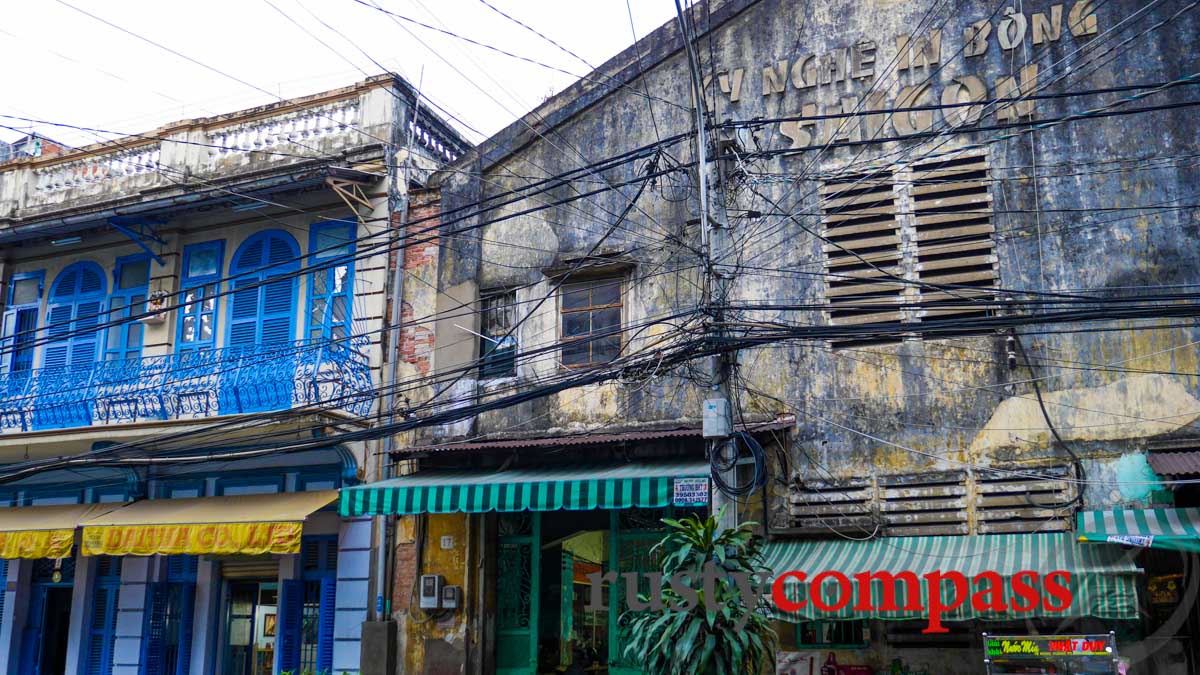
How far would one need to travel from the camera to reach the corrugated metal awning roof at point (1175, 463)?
10.5 metres

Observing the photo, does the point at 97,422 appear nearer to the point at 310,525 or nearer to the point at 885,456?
the point at 310,525

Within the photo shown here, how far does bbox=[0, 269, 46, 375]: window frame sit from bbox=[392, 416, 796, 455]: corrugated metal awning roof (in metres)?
8.27

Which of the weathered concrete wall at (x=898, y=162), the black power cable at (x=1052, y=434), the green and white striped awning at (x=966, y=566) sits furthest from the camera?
the weathered concrete wall at (x=898, y=162)

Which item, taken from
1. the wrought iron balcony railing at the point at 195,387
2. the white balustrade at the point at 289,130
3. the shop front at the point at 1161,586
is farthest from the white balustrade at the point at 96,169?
the shop front at the point at 1161,586

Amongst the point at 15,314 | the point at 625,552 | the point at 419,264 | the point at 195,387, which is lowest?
the point at 625,552

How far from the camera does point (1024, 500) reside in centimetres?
1175

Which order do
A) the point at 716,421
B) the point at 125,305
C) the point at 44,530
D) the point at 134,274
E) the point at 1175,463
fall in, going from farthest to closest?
the point at 134,274 < the point at 125,305 < the point at 44,530 < the point at 1175,463 < the point at 716,421

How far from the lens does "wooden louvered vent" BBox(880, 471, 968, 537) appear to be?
12023mm

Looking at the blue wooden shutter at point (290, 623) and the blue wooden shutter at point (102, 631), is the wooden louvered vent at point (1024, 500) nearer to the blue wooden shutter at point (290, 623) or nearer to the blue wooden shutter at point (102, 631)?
the blue wooden shutter at point (290, 623)

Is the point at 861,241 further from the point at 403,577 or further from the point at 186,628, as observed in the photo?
the point at 186,628

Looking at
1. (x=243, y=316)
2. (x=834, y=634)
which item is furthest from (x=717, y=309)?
(x=243, y=316)

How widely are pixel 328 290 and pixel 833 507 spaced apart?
7.89 metres

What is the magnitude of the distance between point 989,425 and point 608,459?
446 centimetres

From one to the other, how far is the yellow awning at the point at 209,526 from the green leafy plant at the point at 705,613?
20.3 ft
